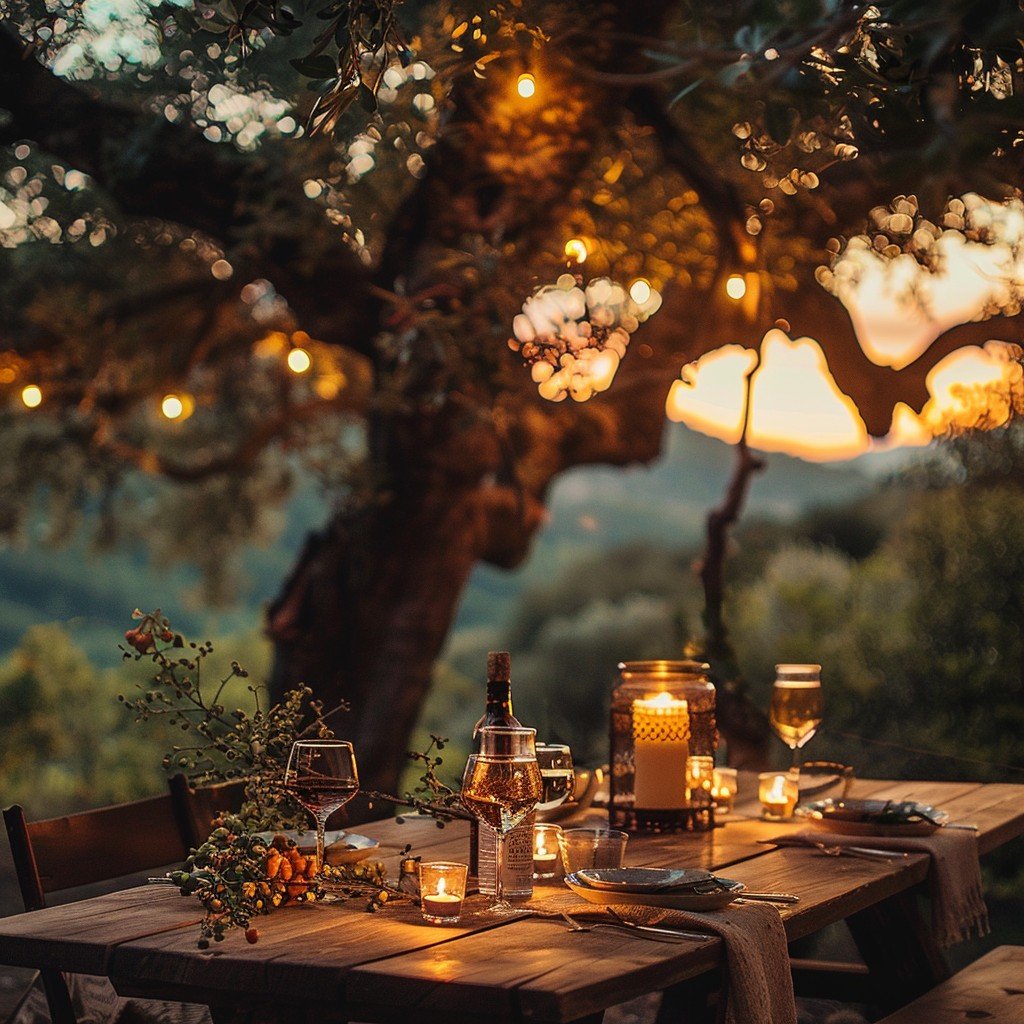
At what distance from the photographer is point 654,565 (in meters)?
10.9

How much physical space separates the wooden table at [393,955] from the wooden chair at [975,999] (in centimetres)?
41

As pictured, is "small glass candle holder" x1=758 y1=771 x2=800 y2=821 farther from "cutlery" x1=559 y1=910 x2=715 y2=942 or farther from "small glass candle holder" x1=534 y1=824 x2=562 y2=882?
"cutlery" x1=559 y1=910 x2=715 y2=942

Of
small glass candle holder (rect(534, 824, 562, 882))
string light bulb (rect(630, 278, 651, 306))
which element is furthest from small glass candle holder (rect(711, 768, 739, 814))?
string light bulb (rect(630, 278, 651, 306))

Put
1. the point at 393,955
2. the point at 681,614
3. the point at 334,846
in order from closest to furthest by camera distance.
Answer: the point at 393,955 < the point at 334,846 < the point at 681,614

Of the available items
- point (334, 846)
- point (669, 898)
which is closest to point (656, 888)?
point (669, 898)

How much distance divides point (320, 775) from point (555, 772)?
50cm

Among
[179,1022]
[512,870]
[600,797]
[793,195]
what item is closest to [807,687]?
[600,797]

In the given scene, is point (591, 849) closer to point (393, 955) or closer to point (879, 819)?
point (393, 955)

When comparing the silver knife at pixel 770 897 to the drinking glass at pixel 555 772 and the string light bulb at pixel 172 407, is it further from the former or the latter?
the string light bulb at pixel 172 407

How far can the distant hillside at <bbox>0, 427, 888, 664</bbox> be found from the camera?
11.2 meters

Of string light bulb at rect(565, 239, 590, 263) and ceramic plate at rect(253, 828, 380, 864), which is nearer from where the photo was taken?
ceramic plate at rect(253, 828, 380, 864)

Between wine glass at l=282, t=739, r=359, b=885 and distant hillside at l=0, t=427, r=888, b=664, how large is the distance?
28.8 feet

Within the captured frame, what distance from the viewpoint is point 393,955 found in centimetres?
185

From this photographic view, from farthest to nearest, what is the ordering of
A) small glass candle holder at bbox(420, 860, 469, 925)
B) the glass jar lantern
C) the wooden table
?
the glass jar lantern, small glass candle holder at bbox(420, 860, 469, 925), the wooden table
